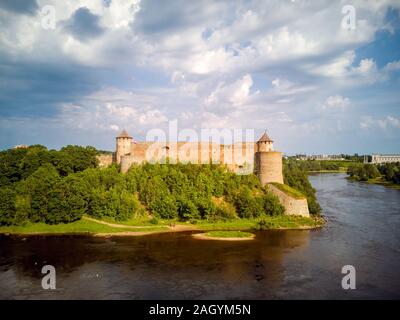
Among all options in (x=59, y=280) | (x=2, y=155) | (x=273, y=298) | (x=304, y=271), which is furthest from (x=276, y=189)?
(x=2, y=155)

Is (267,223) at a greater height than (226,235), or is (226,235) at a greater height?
(267,223)

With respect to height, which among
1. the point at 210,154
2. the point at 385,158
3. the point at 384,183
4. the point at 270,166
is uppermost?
the point at 385,158

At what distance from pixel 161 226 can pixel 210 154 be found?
9.82m

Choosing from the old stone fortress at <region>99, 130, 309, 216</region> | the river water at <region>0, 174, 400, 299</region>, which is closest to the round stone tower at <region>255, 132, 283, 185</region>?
the old stone fortress at <region>99, 130, 309, 216</region>

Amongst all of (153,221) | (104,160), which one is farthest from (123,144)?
(153,221)

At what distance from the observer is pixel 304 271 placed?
20078mm

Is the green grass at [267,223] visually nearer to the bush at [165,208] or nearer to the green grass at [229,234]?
the green grass at [229,234]

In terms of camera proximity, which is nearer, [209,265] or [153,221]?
[209,265]

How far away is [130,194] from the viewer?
32781 mm

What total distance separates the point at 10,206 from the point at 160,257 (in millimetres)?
15227

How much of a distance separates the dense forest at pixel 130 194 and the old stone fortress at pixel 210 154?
101 cm

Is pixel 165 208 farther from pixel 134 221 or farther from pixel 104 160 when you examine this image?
pixel 104 160

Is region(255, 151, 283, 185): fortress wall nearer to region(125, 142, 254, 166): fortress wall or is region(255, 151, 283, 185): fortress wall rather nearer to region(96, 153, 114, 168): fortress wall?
region(125, 142, 254, 166): fortress wall
